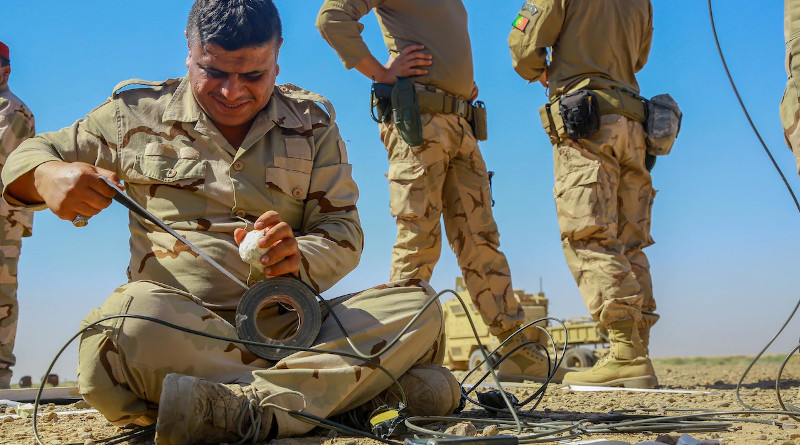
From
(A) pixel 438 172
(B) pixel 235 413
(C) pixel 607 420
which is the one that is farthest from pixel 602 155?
(B) pixel 235 413

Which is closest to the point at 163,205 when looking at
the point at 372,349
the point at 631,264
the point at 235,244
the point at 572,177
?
the point at 235,244

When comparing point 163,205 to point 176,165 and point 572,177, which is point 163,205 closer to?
point 176,165

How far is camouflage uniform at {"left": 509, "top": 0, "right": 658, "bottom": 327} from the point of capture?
489 cm

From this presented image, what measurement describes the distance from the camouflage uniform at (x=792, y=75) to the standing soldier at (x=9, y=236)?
569 cm

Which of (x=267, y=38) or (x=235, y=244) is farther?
(x=267, y=38)

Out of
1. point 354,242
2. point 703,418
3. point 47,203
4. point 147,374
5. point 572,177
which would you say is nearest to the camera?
point 147,374

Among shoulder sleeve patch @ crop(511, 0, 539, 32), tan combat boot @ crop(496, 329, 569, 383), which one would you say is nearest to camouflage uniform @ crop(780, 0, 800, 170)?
shoulder sleeve patch @ crop(511, 0, 539, 32)

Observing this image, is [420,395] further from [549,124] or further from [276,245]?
Answer: [549,124]

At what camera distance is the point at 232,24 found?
2.97 m

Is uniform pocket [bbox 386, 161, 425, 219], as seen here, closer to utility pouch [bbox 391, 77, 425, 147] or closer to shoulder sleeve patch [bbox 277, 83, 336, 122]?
utility pouch [bbox 391, 77, 425, 147]

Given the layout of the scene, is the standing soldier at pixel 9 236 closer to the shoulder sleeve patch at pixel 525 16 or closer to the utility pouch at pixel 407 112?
the utility pouch at pixel 407 112

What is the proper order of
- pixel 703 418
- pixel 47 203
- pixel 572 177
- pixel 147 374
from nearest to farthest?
pixel 147 374
pixel 47 203
pixel 703 418
pixel 572 177

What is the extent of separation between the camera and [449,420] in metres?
2.64

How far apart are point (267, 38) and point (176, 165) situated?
63 centimetres
